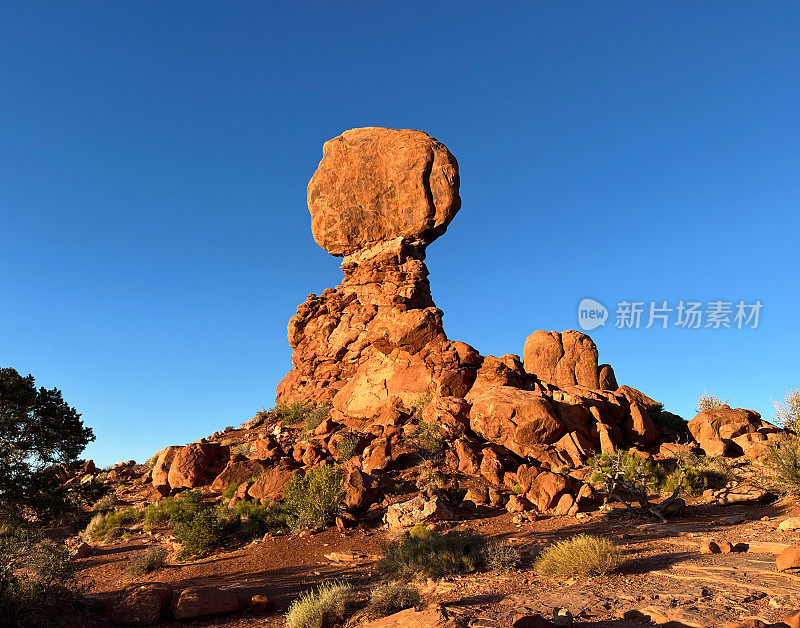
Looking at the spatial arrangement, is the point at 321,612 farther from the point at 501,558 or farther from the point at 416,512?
the point at 416,512

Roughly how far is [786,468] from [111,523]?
22.9m

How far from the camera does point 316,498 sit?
51.8ft

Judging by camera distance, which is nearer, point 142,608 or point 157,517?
point 142,608

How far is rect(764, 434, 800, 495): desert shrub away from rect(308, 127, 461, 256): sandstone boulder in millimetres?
21093

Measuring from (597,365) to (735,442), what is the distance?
6.76 meters

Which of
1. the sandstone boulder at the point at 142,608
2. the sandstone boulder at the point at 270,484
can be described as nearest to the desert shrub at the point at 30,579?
the sandstone boulder at the point at 142,608

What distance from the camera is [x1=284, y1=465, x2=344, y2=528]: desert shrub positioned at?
51.0ft

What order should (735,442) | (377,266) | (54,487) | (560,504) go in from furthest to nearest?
(377,266) → (735,442) → (560,504) → (54,487)

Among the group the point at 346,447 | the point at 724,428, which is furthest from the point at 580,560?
the point at 724,428

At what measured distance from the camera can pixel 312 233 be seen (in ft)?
116

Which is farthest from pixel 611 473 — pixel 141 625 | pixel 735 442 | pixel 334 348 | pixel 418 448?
pixel 334 348

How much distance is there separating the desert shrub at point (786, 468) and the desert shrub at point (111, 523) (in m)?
22.0

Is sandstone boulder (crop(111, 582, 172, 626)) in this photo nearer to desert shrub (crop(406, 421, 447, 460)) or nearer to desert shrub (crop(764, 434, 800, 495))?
desert shrub (crop(406, 421, 447, 460))

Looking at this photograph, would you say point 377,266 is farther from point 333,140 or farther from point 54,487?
point 54,487
